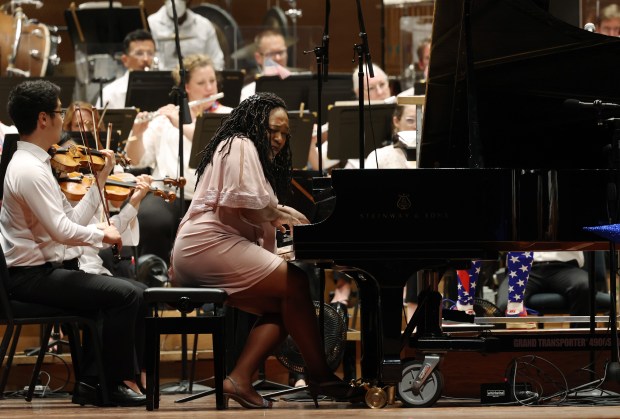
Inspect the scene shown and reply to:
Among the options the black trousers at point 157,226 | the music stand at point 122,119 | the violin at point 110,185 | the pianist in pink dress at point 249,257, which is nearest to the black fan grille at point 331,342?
the pianist in pink dress at point 249,257

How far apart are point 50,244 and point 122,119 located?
173 cm

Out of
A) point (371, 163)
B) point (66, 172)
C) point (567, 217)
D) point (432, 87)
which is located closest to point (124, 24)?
point (371, 163)

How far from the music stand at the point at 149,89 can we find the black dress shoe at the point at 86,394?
2575mm

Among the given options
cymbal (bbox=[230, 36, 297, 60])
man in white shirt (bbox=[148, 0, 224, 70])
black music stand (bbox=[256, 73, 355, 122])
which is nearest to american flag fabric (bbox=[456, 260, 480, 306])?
black music stand (bbox=[256, 73, 355, 122])

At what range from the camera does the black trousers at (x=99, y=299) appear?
405cm

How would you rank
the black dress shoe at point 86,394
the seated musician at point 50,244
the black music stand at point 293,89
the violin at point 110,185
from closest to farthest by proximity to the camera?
the seated musician at point 50,244
the black dress shoe at point 86,394
the violin at point 110,185
the black music stand at point 293,89

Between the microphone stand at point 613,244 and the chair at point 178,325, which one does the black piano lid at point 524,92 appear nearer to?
the microphone stand at point 613,244

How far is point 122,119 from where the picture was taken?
5.74 meters

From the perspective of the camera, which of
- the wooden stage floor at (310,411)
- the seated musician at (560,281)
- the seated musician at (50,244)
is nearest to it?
the wooden stage floor at (310,411)

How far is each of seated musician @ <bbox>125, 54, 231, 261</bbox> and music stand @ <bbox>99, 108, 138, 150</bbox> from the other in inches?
2.8

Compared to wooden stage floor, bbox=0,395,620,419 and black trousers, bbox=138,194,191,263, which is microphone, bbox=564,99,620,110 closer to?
wooden stage floor, bbox=0,395,620,419

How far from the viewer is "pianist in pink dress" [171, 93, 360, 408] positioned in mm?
3910

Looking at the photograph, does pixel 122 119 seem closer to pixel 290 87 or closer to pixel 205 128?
pixel 205 128

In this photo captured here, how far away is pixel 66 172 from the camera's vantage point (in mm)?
4336
